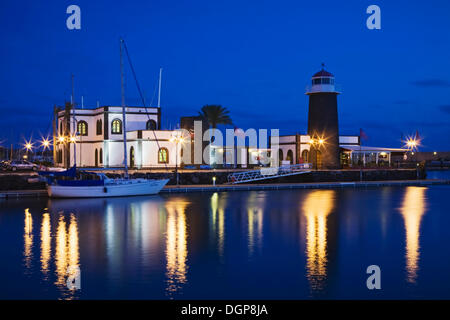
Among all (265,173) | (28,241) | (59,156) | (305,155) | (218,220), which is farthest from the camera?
(305,155)

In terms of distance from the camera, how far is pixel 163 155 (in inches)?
2020

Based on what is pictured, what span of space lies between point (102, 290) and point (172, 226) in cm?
1132

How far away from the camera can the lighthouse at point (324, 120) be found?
184 feet

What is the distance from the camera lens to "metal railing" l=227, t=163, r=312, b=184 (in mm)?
49250

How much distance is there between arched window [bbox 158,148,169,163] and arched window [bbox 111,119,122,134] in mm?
5896

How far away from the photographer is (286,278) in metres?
15.6

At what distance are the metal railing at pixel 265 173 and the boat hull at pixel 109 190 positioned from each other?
1083cm

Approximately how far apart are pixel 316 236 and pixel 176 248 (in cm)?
688

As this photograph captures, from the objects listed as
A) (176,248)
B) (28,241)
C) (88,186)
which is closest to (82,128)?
(88,186)

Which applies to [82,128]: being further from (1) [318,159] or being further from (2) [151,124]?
(1) [318,159]

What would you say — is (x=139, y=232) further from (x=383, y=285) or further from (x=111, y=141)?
(x=111, y=141)
